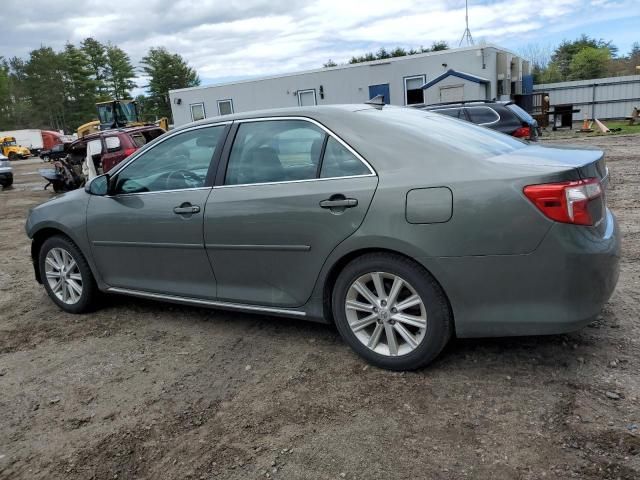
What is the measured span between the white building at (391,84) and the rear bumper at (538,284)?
20657 millimetres

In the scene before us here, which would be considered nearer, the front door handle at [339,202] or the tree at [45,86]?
the front door handle at [339,202]

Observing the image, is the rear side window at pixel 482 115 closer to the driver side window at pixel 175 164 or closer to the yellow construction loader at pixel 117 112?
the driver side window at pixel 175 164

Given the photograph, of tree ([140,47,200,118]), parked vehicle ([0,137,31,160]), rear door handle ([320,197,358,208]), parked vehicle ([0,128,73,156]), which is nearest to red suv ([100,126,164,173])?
rear door handle ([320,197,358,208])

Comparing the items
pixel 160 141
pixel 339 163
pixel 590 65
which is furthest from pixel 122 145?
pixel 590 65

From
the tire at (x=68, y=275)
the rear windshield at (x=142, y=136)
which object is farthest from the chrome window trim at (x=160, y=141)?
the rear windshield at (x=142, y=136)

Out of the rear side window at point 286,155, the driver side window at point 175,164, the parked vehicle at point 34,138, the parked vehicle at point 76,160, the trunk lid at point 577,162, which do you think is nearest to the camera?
the trunk lid at point 577,162

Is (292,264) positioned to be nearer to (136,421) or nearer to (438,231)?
(438,231)

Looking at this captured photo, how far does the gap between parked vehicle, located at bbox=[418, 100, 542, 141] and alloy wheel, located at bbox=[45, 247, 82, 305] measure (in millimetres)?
8382

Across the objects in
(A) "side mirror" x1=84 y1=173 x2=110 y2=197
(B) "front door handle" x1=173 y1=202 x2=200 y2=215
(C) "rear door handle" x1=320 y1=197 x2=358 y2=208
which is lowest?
(B) "front door handle" x1=173 y1=202 x2=200 y2=215

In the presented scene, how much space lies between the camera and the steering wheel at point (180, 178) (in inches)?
155

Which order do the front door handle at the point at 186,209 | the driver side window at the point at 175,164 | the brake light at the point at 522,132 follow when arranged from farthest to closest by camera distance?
1. the brake light at the point at 522,132
2. the driver side window at the point at 175,164
3. the front door handle at the point at 186,209

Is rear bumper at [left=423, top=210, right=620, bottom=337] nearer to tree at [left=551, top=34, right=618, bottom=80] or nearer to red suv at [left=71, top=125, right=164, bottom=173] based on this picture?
red suv at [left=71, top=125, right=164, bottom=173]

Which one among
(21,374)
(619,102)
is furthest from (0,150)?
(21,374)

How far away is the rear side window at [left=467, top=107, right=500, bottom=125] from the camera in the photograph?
11531 millimetres
